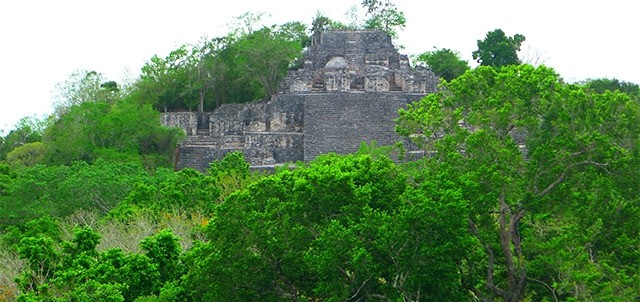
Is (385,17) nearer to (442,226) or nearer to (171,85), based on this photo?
(171,85)

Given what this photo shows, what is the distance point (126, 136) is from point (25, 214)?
9277mm

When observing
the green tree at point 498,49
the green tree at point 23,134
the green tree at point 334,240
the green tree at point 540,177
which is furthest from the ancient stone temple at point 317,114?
the green tree at point 334,240

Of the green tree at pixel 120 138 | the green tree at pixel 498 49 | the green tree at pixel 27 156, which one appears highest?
the green tree at pixel 498 49

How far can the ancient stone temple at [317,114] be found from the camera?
37.0m

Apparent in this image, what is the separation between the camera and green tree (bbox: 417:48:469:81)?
152 feet

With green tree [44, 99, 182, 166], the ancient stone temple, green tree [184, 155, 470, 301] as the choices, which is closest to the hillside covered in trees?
green tree [184, 155, 470, 301]

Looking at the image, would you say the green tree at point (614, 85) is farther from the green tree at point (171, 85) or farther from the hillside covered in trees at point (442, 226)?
the hillside covered in trees at point (442, 226)

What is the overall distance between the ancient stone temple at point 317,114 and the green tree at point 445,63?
329cm

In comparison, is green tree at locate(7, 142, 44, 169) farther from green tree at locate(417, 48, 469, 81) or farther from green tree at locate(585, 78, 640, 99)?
green tree at locate(585, 78, 640, 99)

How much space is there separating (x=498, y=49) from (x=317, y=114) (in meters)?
10.9

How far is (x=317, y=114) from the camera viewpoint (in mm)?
38156

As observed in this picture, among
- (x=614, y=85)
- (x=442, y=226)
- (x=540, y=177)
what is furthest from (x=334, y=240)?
(x=614, y=85)

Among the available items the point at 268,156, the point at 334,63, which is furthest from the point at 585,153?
the point at 334,63

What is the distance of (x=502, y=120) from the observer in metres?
18.2
